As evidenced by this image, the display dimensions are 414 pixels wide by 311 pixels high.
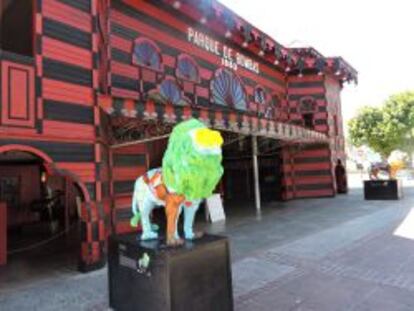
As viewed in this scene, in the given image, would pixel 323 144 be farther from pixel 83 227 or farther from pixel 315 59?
pixel 83 227

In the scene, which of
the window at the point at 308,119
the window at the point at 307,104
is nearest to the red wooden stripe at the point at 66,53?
the window at the point at 307,104

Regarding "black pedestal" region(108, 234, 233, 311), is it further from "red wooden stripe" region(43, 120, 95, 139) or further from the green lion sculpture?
"red wooden stripe" region(43, 120, 95, 139)

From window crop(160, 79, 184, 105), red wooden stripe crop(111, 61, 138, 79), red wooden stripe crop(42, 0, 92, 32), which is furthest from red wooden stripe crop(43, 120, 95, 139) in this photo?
window crop(160, 79, 184, 105)

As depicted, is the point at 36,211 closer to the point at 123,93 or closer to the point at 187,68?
the point at 123,93

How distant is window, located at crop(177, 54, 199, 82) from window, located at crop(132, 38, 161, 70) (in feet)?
3.00

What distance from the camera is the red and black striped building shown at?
637 centimetres

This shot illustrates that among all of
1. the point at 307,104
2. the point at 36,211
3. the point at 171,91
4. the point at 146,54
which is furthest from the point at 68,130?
the point at 307,104

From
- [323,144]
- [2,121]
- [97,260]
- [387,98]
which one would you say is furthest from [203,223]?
[387,98]

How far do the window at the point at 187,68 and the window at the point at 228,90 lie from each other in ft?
3.26

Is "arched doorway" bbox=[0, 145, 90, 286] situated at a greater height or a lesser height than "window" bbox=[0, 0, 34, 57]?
lesser

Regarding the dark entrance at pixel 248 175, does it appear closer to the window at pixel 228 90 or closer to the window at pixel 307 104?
the window at pixel 307 104

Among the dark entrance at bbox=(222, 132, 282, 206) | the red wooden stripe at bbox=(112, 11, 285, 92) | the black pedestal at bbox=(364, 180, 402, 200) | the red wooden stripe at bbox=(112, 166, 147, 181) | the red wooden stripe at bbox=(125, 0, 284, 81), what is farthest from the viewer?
the dark entrance at bbox=(222, 132, 282, 206)

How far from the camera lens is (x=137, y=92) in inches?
392

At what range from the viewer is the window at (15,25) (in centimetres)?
845
